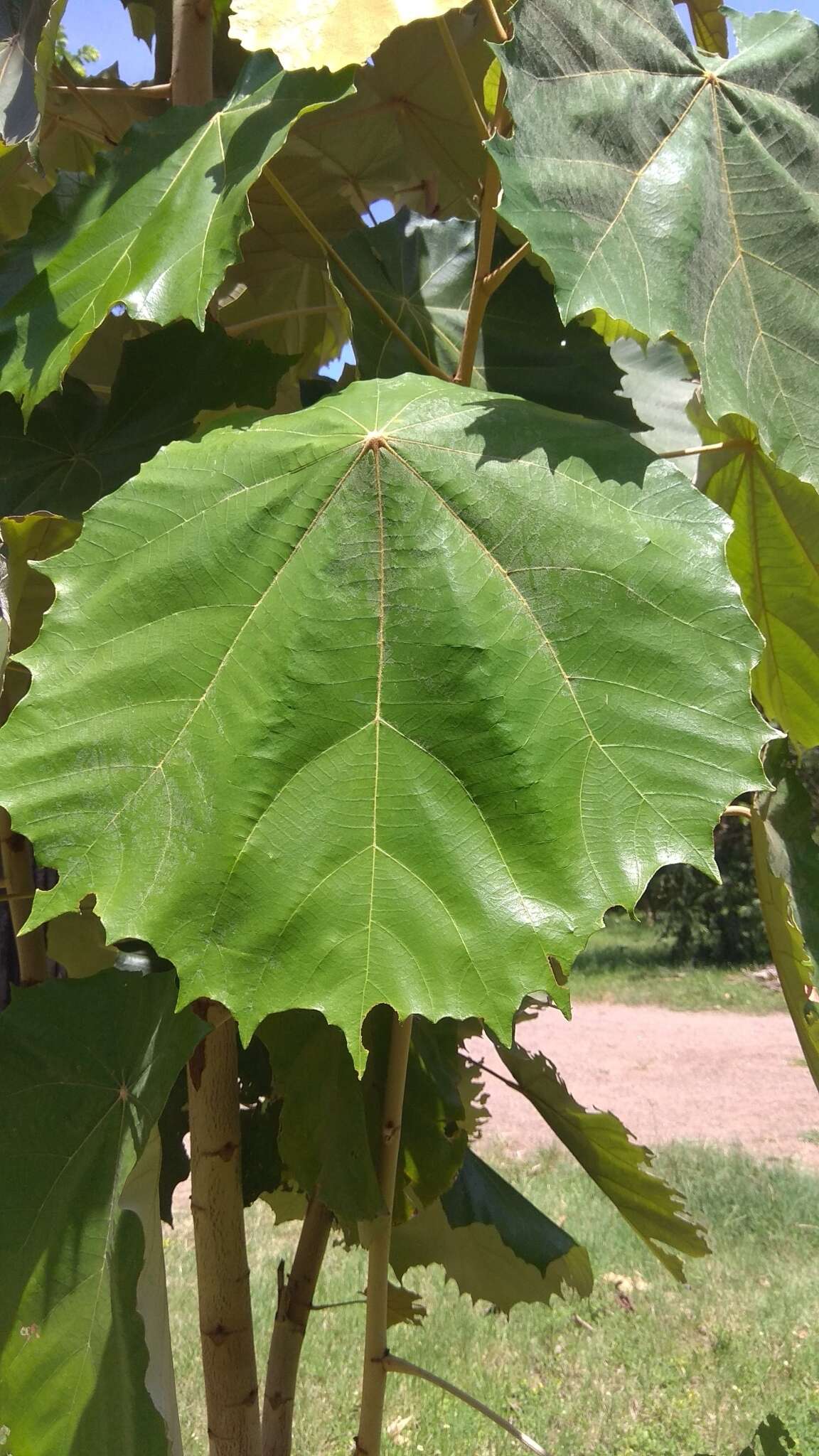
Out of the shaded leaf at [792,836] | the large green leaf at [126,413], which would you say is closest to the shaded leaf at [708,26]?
the large green leaf at [126,413]

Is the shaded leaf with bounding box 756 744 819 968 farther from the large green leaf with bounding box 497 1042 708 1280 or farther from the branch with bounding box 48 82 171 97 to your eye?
the branch with bounding box 48 82 171 97

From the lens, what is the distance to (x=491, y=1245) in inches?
56.1

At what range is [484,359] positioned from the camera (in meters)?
0.96

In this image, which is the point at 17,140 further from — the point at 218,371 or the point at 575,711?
the point at 575,711

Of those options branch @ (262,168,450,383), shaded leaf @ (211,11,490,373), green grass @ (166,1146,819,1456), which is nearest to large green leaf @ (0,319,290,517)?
branch @ (262,168,450,383)

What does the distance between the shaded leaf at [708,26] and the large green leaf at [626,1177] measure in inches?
36.8

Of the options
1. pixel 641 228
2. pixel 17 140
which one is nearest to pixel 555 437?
pixel 641 228

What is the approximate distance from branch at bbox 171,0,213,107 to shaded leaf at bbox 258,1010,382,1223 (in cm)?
77

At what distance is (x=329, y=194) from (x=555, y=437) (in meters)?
0.69

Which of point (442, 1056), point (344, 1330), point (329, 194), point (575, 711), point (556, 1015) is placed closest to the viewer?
point (575, 711)

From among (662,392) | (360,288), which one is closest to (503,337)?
(360,288)

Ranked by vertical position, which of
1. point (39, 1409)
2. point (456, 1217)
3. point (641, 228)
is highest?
point (641, 228)

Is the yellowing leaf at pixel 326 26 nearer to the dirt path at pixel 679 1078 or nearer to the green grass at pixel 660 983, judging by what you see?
the dirt path at pixel 679 1078

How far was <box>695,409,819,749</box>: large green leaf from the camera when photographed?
0.98 metres
